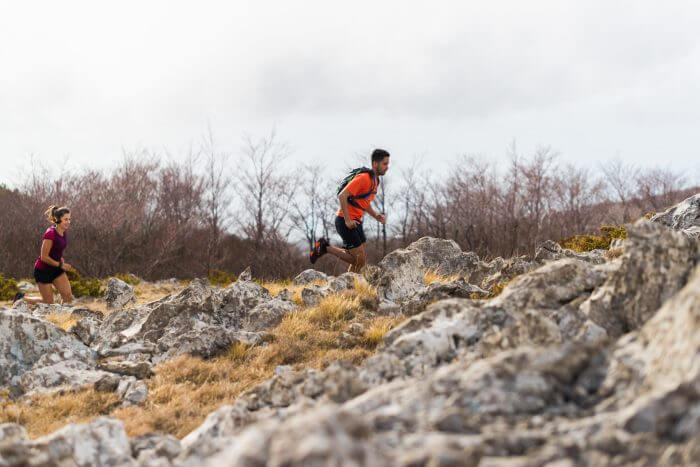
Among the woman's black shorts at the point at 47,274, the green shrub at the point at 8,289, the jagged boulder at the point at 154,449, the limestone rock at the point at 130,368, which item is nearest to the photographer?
the jagged boulder at the point at 154,449

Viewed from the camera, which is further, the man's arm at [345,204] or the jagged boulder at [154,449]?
the man's arm at [345,204]

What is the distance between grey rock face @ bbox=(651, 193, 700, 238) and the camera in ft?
28.2

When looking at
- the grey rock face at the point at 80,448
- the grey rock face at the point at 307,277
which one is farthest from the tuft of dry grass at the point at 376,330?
the grey rock face at the point at 307,277

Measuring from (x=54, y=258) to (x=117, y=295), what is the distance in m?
2.54

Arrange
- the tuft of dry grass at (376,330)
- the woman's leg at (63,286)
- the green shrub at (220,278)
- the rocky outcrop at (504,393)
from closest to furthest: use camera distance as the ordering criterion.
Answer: the rocky outcrop at (504,393) < the tuft of dry grass at (376,330) < the woman's leg at (63,286) < the green shrub at (220,278)

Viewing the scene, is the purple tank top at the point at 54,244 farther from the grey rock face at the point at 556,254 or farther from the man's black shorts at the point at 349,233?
the grey rock face at the point at 556,254

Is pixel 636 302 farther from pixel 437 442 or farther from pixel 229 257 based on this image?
pixel 229 257

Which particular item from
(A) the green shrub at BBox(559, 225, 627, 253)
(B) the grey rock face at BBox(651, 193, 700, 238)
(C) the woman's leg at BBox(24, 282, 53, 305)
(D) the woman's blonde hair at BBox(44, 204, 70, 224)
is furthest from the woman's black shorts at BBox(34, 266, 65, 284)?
Answer: (B) the grey rock face at BBox(651, 193, 700, 238)

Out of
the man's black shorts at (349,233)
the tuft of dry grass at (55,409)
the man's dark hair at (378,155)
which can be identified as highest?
the man's dark hair at (378,155)

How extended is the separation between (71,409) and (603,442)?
14.5 ft

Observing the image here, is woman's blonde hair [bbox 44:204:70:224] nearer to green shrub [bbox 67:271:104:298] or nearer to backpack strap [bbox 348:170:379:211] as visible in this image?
backpack strap [bbox 348:170:379:211]

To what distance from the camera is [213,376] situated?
5594 mm

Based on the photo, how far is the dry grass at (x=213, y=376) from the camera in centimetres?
470

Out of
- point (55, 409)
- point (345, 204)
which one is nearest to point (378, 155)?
point (345, 204)
